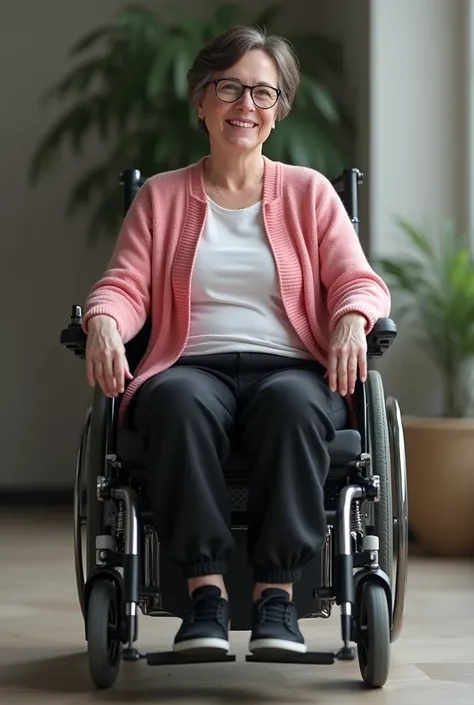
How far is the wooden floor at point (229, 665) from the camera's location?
1819 mm

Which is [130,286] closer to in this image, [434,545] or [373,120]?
[434,545]

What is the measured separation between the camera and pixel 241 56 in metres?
1.98

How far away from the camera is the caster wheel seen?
178 centimetres

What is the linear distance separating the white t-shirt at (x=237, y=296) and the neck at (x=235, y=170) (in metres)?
0.08

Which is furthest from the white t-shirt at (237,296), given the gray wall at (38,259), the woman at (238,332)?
the gray wall at (38,259)

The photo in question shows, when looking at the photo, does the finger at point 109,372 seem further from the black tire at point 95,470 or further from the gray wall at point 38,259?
the gray wall at point 38,259

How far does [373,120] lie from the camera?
3.73 metres

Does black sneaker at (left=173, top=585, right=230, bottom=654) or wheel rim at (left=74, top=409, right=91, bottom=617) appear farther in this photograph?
wheel rim at (left=74, top=409, right=91, bottom=617)

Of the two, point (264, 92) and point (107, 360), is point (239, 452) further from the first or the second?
point (264, 92)

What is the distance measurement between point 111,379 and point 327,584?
452 mm

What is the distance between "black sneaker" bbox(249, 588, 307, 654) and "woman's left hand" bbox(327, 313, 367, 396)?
0.32m

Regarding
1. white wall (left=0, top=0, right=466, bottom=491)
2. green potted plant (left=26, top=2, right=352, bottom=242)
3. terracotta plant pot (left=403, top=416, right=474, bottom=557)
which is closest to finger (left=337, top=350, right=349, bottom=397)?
terracotta plant pot (left=403, top=416, right=474, bottom=557)

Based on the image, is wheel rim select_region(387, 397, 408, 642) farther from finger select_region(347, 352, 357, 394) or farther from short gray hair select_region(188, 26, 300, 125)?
short gray hair select_region(188, 26, 300, 125)

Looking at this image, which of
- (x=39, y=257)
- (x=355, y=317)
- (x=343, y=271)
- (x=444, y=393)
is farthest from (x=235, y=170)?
(x=39, y=257)
